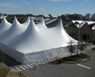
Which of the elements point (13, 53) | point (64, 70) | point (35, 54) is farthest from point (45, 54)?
point (13, 53)

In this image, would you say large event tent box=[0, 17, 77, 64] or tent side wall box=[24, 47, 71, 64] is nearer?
tent side wall box=[24, 47, 71, 64]

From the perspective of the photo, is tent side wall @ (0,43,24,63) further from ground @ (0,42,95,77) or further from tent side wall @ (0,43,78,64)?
ground @ (0,42,95,77)

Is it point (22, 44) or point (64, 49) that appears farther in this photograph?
point (64, 49)

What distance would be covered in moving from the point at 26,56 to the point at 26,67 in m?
1.69

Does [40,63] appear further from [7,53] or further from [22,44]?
[7,53]

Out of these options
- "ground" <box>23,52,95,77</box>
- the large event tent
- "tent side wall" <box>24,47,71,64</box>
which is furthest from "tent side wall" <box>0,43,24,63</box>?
"ground" <box>23,52,95,77</box>

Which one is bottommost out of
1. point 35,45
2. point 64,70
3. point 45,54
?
point 64,70

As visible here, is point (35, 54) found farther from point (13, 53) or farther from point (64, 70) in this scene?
point (64, 70)

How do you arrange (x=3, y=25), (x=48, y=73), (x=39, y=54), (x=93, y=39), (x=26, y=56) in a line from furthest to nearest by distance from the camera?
(x=93, y=39)
(x=3, y=25)
(x=39, y=54)
(x=26, y=56)
(x=48, y=73)

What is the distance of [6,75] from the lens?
36.9 ft

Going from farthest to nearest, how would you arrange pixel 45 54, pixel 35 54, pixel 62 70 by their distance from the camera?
pixel 45 54 < pixel 35 54 < pixel 62 70

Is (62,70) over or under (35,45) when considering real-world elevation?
under

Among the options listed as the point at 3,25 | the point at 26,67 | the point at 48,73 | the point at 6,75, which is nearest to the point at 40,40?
the point at 26,67

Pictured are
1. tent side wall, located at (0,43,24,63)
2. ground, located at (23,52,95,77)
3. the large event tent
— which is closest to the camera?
ground, located at (23,52,95,77)
